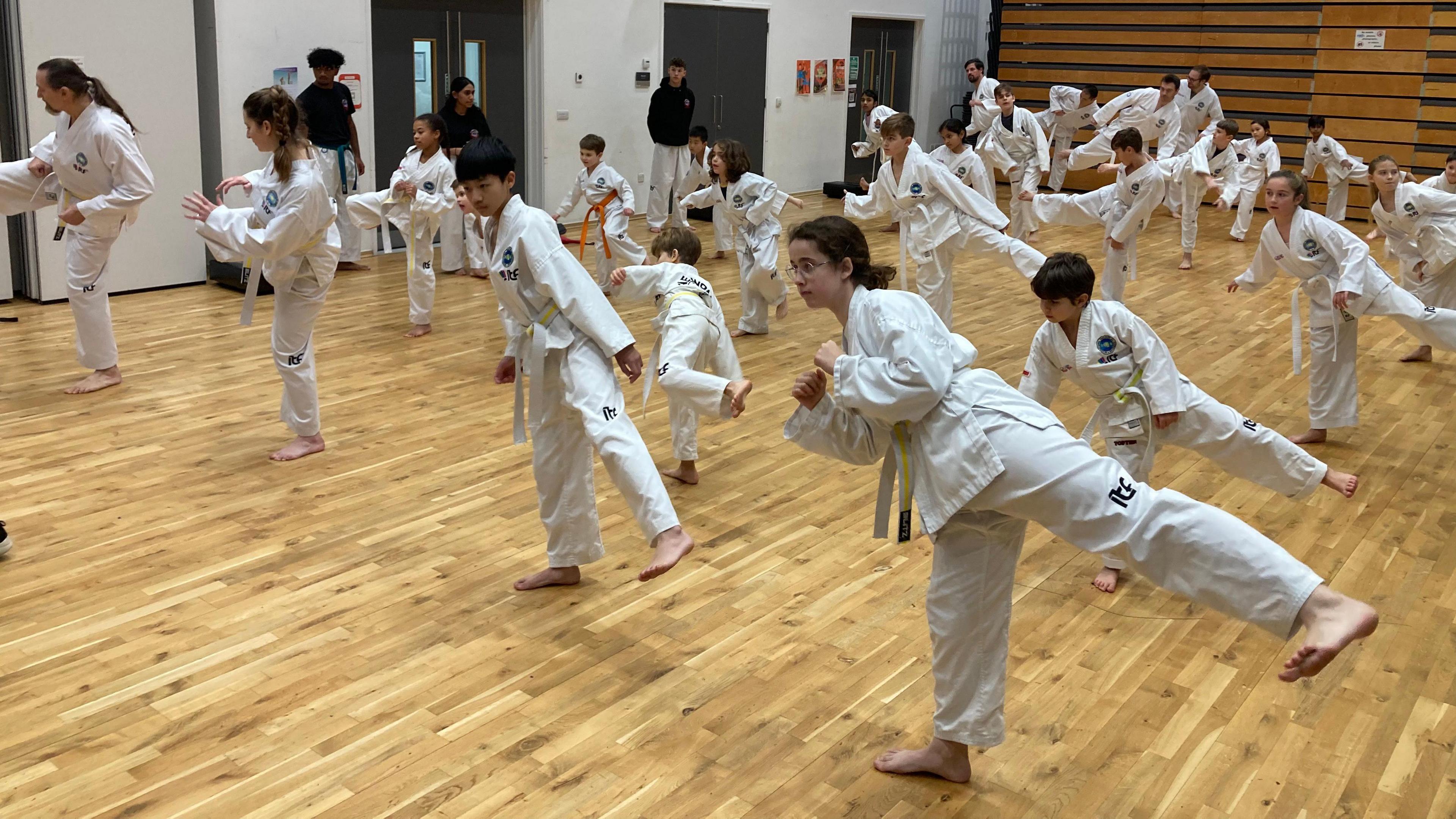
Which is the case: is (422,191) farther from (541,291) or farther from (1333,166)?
(1333,166)

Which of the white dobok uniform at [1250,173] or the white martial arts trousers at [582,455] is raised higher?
the white dobok uniform at [1250,173]

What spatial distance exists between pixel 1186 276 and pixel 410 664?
8.36 m

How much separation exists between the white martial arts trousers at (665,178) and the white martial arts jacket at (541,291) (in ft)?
25.6

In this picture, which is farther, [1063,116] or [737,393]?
[1063,116]

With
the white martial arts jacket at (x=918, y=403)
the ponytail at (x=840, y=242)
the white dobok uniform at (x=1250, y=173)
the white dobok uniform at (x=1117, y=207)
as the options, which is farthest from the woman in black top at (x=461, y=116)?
the white dobok uniform at (x=1250, y=173)

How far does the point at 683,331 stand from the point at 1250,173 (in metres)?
9.40

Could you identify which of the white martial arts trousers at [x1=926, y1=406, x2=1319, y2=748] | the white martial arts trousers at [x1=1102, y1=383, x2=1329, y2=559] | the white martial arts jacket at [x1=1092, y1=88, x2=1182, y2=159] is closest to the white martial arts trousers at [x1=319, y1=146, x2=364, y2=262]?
the white martial arts trousers at [x1=1102, y1=383, x2=1329, y2=559]

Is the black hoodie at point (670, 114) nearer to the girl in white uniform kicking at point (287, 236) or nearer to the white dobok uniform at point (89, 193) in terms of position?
the white dobok uniform at point (89, 193)

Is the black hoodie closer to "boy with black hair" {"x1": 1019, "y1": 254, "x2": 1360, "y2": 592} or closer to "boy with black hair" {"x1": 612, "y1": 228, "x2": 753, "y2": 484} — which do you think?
"boy with black hair" {"x1": 612, "y1": 228, "x2": 753, "y2": 484}

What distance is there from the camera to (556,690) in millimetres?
3217

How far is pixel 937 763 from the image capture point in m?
2.81

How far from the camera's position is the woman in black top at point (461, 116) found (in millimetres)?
9109

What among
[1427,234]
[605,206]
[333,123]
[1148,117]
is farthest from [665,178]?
[1427,234]

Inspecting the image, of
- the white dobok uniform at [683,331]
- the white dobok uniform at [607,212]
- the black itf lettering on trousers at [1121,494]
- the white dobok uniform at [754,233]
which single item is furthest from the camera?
the white dobok uniform at [607,212]
